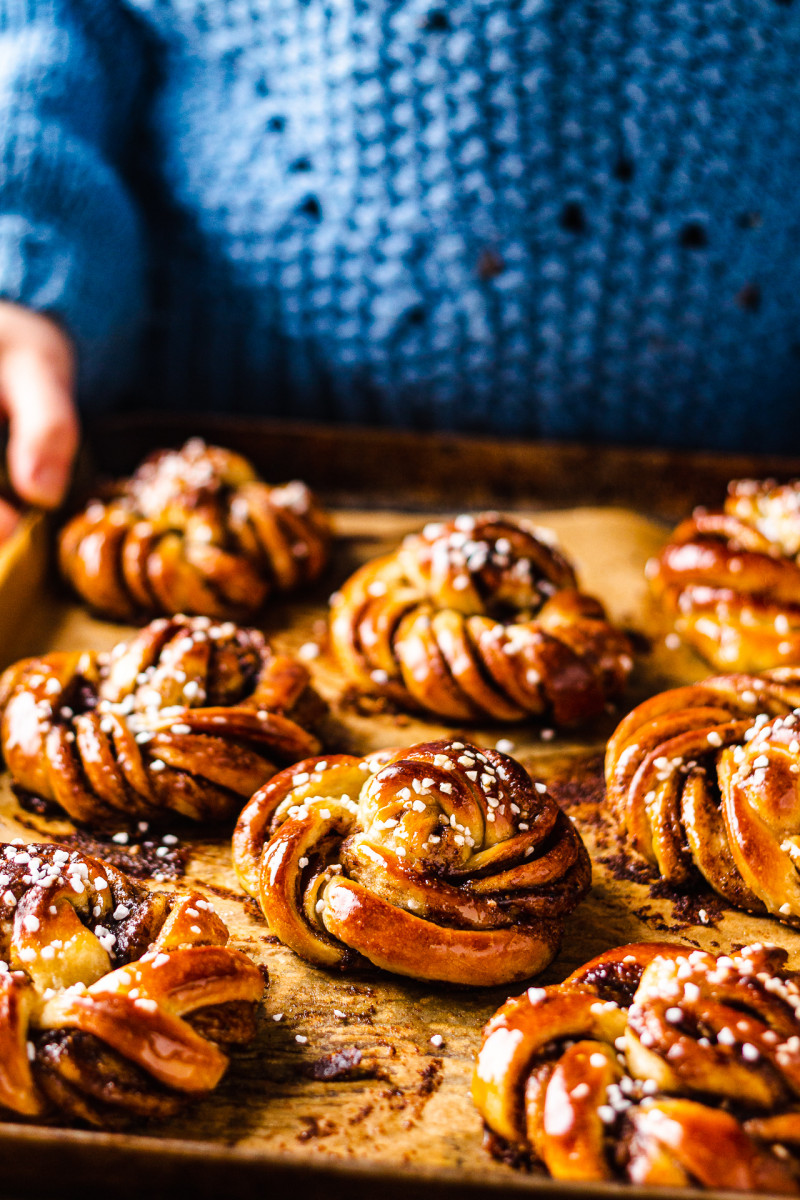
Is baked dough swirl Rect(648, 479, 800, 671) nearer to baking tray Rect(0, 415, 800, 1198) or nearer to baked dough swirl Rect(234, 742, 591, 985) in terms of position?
baking tray Rect(0, 415, 800, 1198)

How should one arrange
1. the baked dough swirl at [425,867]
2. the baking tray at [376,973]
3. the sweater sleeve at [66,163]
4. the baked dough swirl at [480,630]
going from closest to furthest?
the baking tray at [376,973] < the baked dough swirl at [425,867] < the baked dough swirl at [480,630] < the sweater sleeve at [66,163]

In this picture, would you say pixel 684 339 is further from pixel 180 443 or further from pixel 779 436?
pixel 180 443

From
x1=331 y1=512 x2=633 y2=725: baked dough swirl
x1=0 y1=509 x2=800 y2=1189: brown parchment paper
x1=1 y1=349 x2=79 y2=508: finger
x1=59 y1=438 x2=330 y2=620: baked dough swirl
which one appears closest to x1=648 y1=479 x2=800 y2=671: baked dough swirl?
x1=0 y1=509 x2=800 y2=1189: brown parchment paper

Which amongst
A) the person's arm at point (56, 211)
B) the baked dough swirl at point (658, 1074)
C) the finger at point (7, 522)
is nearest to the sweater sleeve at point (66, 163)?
the person's arm at point (56, 211)

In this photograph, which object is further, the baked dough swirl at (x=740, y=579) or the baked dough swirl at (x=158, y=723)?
the baked dough swirl at (x=740, y=579)

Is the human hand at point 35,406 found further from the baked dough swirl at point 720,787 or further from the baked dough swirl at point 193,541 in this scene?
the baked dough swirl at point 720,787

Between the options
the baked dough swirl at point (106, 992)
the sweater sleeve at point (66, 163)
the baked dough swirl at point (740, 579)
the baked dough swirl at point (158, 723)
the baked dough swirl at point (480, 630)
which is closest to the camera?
the baked dough swirl at point (106, 992)

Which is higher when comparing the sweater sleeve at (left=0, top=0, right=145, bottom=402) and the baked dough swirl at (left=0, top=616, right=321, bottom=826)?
the sweater sleeve at (left=0, top=0, right=145, bottom=402)
